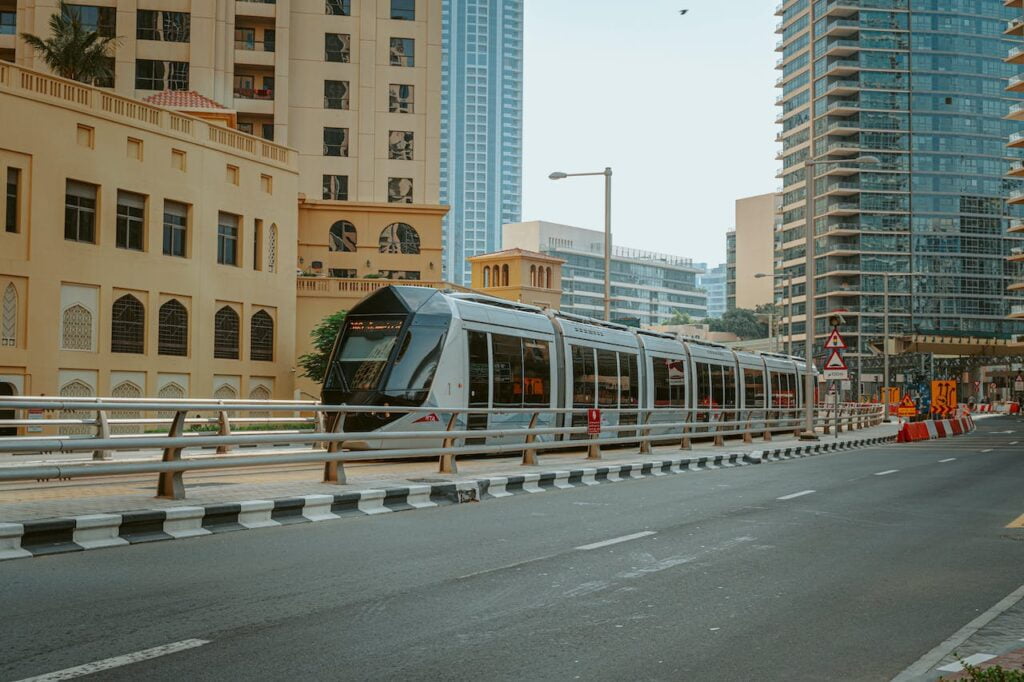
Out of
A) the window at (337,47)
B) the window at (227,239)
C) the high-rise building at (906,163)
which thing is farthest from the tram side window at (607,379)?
the high-rise building at (906,163)

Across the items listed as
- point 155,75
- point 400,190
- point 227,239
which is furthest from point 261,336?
point 155,75

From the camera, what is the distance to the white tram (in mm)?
20891

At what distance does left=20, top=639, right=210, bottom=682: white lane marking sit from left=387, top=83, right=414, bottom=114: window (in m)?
53.2

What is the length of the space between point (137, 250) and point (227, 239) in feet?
15.3

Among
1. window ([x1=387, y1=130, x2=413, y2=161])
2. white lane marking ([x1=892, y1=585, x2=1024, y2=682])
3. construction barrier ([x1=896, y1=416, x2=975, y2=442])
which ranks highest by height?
window ([x1=387, y1=130, x2=413, y2=161])

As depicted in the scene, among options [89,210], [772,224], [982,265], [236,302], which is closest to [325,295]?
[236,302]

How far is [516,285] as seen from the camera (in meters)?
93.3

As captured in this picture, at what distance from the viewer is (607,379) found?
27.4 meters

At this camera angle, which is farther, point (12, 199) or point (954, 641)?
point (12, 199)

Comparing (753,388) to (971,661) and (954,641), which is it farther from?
(971,661)

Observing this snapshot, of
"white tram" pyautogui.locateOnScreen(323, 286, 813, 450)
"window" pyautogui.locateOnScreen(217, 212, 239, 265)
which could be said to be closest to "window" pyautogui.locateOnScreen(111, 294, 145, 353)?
"window" pyautogui.locateOnScreen(217, 212, 239, 265)

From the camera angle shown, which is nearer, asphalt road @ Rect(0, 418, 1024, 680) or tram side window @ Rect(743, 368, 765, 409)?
asphalt road @ Rect(0, 418, 1024, 680)

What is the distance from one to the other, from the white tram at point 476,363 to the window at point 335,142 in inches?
1201

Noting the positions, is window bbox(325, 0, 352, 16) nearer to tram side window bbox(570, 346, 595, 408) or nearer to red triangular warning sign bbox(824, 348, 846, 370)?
red triangular warning sign bbox(824, 348, 846, 370)
